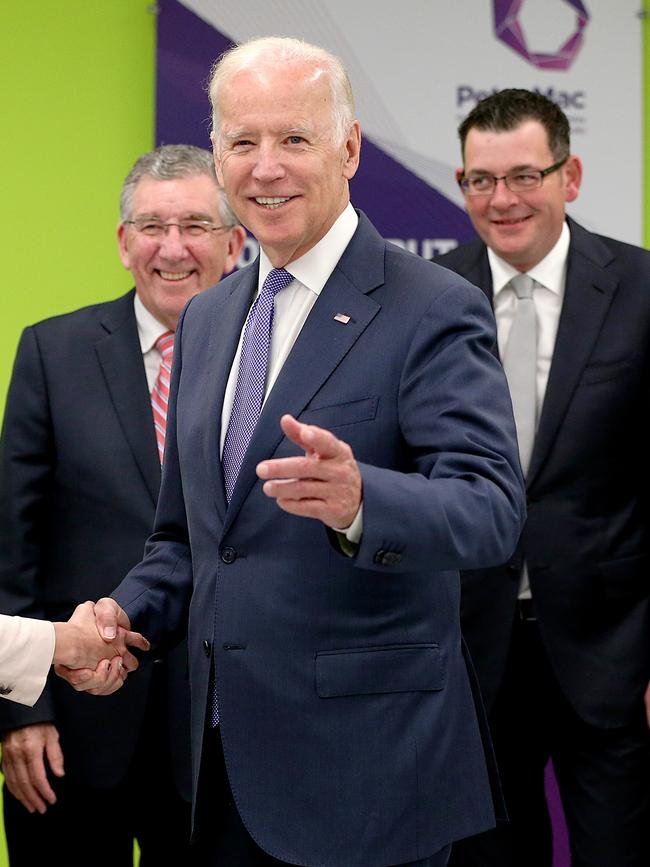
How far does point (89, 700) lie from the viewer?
280 cm

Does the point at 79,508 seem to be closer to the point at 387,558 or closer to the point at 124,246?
the point at 124,246

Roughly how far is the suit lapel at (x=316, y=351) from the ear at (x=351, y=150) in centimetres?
18

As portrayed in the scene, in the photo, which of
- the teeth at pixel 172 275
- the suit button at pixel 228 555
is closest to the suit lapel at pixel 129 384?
the teeth at pixel 172 275

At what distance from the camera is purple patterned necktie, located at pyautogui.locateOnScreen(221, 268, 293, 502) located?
76.9 inches

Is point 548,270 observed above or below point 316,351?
above

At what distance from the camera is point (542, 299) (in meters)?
3.01

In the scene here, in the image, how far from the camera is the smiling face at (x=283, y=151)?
1945 mm

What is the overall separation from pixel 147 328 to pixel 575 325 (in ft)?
3.17

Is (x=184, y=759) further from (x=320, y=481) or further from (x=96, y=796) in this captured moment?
(x=320, y=481)

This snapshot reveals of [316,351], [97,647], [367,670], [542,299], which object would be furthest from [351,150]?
[542,299]

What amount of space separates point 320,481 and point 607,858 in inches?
68.0

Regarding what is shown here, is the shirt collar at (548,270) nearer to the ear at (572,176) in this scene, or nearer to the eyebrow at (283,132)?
the ear at (572,176)

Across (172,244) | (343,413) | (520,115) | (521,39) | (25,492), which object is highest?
(521,39)

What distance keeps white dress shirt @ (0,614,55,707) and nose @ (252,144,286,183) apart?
0.94 metres
